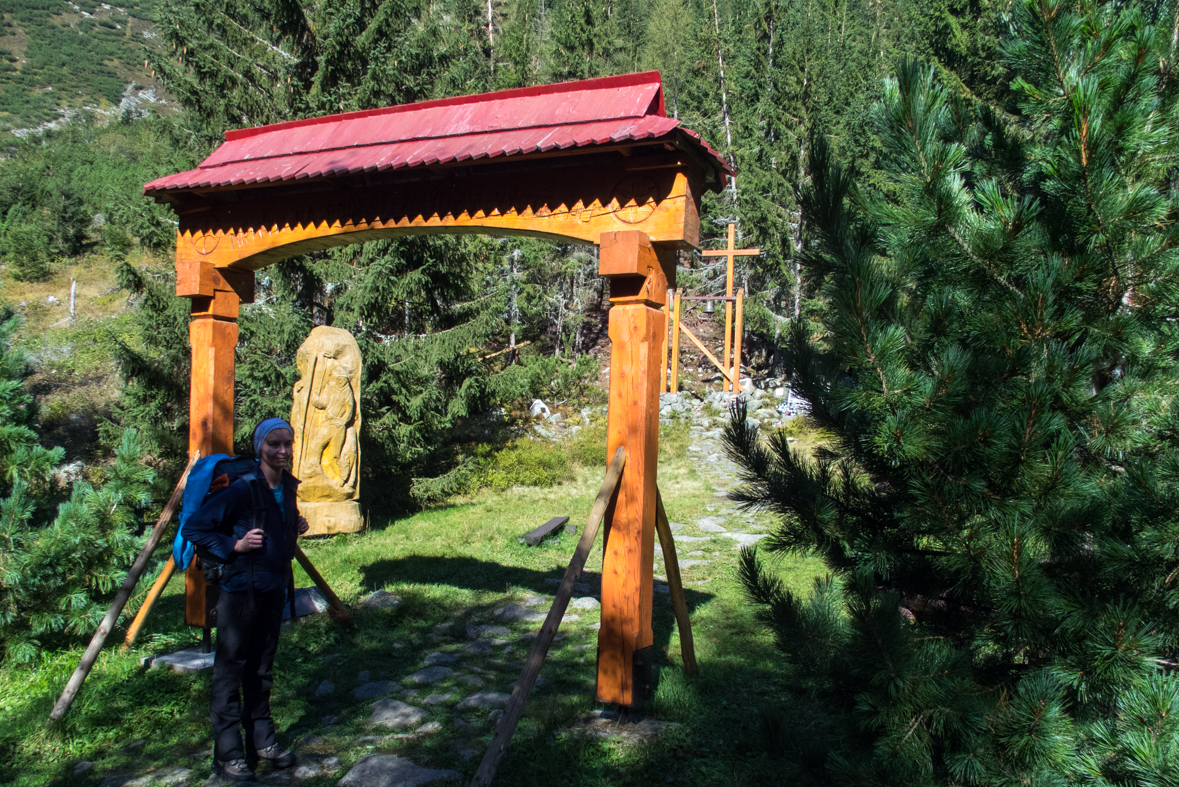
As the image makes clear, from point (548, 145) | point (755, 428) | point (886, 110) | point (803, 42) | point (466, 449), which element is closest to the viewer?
point (886, 110)

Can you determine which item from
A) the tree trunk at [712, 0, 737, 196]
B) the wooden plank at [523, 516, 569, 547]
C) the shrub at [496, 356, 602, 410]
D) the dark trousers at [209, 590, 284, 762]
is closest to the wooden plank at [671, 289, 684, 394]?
the shrub at [496, 356, 602, 410]

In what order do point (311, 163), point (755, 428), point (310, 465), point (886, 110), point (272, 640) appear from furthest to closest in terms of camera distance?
point (310, 465)
point (311, 163)
point (272, 640)
point (755, 428)
point (886, 110)

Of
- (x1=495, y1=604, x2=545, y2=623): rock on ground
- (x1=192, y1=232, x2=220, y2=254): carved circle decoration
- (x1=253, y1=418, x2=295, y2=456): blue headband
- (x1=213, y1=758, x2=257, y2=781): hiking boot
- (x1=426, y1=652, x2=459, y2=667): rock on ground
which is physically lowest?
(x1=426, y1=652, x2=459, y2=667): rock on ground

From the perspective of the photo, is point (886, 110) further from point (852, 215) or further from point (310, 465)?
point (310, 465)

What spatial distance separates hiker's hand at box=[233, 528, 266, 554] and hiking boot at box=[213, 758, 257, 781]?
101cm

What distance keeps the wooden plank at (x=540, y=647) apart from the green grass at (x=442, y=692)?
61cm

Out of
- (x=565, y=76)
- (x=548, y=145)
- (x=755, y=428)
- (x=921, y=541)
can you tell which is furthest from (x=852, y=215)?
(x=565, y=76)

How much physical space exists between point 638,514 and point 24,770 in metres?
3.35

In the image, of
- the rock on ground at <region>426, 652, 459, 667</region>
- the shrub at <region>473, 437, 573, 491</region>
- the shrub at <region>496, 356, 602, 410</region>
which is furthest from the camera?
the shrub at <region>496, 356, 602, 410</region>

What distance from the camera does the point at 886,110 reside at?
2.59 meters

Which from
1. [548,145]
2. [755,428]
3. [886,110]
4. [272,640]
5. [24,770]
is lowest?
[24,770]

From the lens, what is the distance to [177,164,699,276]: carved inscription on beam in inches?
159

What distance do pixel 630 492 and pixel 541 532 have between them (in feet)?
15.9

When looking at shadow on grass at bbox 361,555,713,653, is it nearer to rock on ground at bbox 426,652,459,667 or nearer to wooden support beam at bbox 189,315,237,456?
rock on ground at bbox 426,652,459,667
